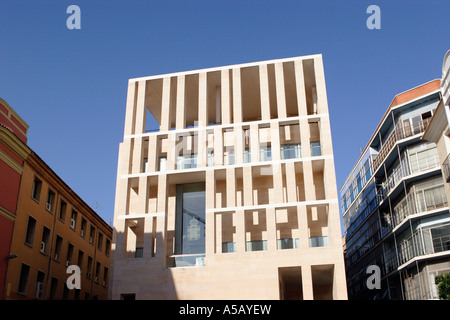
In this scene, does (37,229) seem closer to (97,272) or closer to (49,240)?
(49,240)

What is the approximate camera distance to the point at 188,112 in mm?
39312

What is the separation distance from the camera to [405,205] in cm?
3781

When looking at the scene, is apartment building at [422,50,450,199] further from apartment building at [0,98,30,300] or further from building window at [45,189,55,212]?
building window at [45,189,55,212]

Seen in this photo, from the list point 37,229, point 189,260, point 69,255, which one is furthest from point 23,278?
point 189,260

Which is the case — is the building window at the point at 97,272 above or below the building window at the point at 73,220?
below

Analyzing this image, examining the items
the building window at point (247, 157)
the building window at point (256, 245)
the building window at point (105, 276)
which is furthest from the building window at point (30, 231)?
the building window at point (105, 276)

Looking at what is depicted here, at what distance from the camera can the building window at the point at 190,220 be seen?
31.2 m

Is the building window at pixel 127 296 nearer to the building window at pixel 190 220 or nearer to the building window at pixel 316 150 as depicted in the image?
the building window at pixel 190 220

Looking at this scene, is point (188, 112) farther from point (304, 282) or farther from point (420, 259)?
point (420, 259)

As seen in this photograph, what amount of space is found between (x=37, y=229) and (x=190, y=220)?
9.81 m

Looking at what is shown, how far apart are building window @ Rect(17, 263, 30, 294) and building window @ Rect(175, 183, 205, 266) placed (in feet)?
30.1
